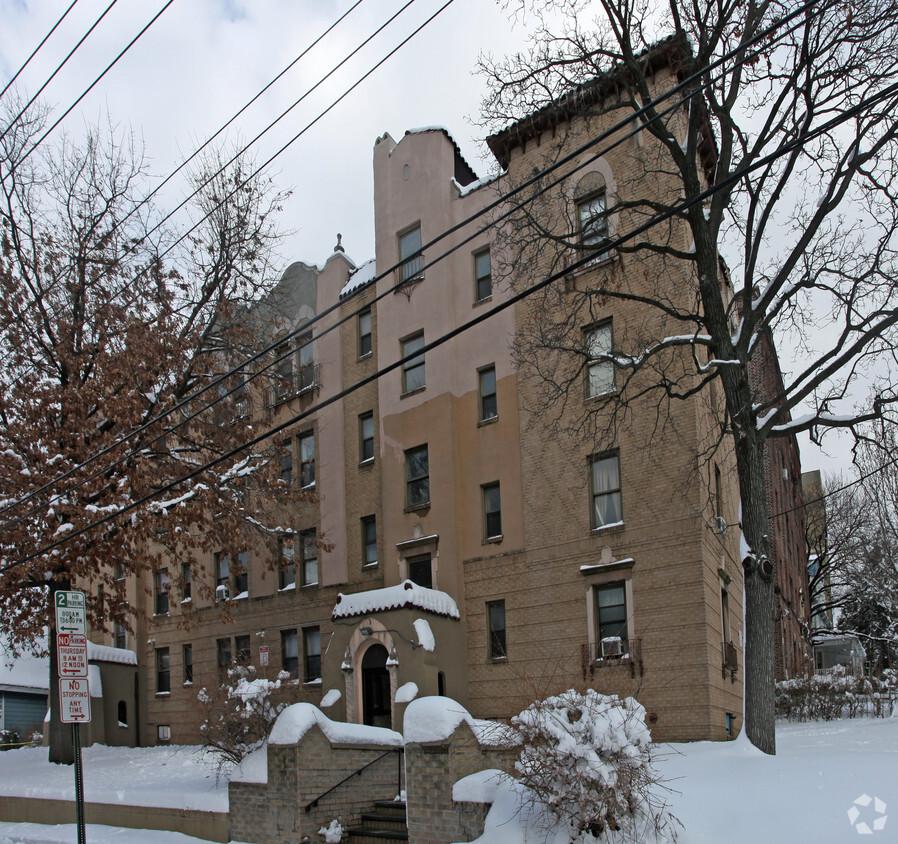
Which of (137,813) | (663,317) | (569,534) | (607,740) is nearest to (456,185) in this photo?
(663,317)

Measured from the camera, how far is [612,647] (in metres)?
20.3

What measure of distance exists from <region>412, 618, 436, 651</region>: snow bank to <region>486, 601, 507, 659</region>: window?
188cm

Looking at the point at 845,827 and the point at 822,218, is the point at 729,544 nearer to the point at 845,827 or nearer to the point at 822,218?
the point at 822,218

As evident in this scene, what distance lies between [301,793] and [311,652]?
1595cm

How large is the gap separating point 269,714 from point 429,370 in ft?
38.9

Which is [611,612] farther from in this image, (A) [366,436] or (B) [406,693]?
(A) [366,436]

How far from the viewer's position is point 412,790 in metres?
11.0

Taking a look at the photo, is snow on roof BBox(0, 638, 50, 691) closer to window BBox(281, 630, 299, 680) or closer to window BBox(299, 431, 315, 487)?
window BBox(281, 630, 299, 680)

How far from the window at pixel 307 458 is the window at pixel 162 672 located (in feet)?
32.9

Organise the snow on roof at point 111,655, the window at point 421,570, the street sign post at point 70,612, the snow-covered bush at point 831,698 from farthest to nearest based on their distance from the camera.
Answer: the snow on roof at point 111,655 < the window at point 421,570 < the snow-covered bush at point 831,698 < the street sign post at point 70,612

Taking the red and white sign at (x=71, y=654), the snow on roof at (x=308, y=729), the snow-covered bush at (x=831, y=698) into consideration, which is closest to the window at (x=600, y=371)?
the snow-covered bush at (x=831, y=698)

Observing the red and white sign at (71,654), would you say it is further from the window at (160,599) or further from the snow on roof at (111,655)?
the snow on roof at (111,655)

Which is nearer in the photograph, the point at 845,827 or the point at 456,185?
the point at 845,827

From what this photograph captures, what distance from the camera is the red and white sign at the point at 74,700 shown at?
1026 centimetres
